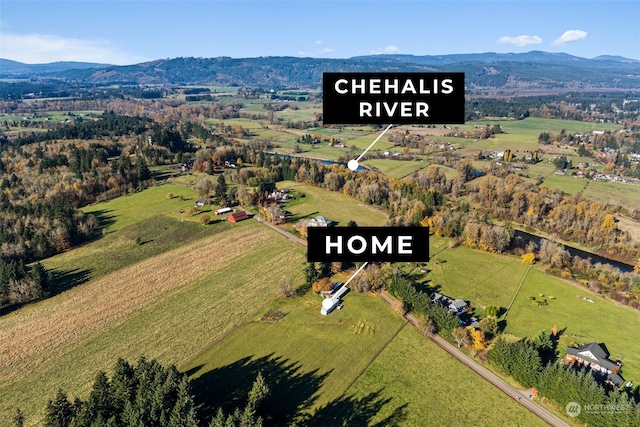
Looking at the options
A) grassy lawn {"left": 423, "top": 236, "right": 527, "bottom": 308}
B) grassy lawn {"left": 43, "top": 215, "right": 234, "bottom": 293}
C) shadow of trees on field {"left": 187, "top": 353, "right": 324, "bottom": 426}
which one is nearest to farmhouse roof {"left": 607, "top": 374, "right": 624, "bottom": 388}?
grassy lawn {"left": 423, "top": 236, "right": 527, "bottom": 308}

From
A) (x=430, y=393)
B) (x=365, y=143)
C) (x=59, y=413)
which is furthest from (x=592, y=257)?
(x=365, y=143)

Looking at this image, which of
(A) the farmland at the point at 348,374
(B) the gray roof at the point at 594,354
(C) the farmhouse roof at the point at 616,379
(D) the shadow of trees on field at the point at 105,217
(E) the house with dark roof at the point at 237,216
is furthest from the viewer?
(E) the house with dark roof at the point at 237,216

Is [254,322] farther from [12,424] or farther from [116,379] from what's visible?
[12,424]

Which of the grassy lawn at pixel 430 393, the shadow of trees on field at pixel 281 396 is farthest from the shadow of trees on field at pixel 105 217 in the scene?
the grassy lawn at pixel 430 393

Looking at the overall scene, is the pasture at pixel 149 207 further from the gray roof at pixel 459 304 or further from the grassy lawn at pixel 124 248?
the gray roof at pixel 459 304

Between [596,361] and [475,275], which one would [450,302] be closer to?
[475,275]

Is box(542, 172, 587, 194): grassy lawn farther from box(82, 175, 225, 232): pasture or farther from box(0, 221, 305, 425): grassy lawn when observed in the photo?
box(82, 175, 225, 232): pasture

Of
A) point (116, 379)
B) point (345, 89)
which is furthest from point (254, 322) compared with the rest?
point (345, 89)
